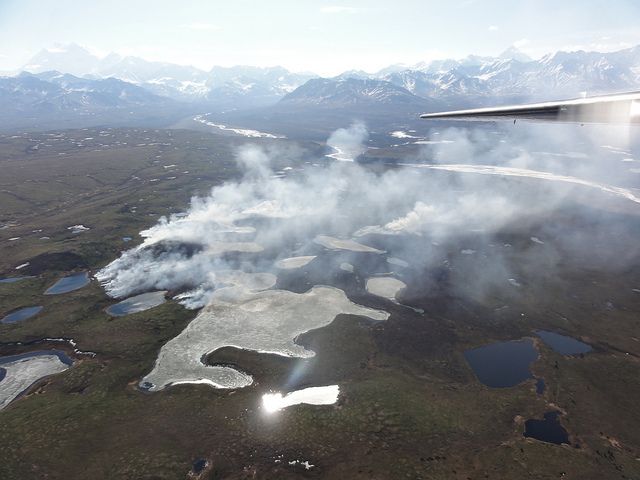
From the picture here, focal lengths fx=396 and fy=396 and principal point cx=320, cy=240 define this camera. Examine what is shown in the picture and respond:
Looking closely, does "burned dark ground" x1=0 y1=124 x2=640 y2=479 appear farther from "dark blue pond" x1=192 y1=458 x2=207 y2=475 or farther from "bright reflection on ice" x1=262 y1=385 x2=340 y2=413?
"bright reflection on ice" x1=262 y1=385 x2=340 y2=413

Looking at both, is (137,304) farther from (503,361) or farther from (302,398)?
(503,361)

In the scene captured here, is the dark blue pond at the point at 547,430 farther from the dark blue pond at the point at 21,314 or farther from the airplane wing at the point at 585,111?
the dark blue pond at the point at 21,314

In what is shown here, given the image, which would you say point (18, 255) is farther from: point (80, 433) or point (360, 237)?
point (360, 237)

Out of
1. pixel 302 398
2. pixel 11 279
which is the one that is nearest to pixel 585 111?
pixel 302 398

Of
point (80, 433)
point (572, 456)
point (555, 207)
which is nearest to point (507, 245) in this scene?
point (555, 207)

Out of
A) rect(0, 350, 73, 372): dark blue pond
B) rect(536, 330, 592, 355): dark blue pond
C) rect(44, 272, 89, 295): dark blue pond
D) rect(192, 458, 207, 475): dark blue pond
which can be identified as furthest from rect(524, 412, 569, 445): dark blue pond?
rect(44, 272, 89, 295): dark blue pond

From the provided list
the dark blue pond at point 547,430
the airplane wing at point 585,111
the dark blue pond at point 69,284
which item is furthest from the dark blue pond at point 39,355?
the airplane wing at point 585,111
